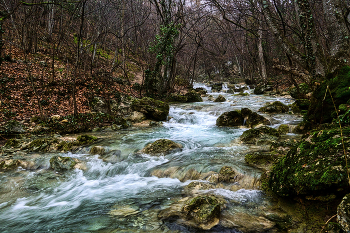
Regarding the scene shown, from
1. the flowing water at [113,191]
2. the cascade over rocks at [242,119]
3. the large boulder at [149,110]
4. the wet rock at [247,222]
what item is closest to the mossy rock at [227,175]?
the flowing water at [113,191]

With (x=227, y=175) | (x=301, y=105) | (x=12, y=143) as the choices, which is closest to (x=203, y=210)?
(x=227, y=175)

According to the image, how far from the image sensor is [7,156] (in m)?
6.22

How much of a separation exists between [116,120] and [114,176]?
594 cm

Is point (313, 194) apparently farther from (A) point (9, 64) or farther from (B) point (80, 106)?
(A) point (9, 64)

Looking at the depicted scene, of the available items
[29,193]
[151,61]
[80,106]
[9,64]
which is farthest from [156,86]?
[29,193]

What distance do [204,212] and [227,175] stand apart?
1.46 m

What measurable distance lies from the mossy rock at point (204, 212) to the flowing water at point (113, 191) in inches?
8.3

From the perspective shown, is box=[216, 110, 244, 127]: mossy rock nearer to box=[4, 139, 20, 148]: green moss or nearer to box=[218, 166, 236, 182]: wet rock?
box=[218, 166, 236, 182]: wet rock

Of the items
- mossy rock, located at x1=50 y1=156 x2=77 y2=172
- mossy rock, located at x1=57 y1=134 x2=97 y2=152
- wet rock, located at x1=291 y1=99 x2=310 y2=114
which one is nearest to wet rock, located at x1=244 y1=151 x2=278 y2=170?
wet rock, located at x1=291 y1=99 x2=310 y2=114

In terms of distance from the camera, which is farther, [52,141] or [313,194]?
[52,141]

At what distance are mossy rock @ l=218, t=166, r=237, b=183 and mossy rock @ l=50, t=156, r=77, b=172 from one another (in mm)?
3915

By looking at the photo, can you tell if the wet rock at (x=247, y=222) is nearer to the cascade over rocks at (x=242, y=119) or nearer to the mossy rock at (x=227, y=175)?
the mossy rock at (x=227, y=175)

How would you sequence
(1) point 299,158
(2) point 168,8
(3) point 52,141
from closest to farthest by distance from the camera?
(1) point 299,158 < (3) point 52,141 < (2) point 168,8

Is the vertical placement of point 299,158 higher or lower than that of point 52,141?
higher
